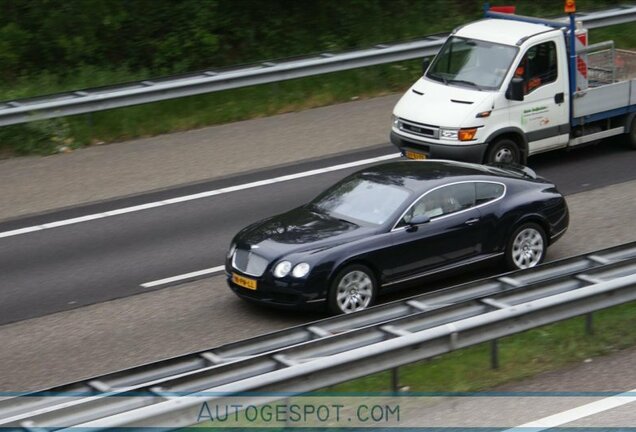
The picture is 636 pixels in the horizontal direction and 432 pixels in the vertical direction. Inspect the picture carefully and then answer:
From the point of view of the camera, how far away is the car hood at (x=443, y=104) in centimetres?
1691

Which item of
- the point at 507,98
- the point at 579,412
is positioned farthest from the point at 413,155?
the point at 579,412

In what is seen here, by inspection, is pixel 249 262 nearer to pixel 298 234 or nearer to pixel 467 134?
pixel 298 234

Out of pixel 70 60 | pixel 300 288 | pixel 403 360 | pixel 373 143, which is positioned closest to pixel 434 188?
pixel 300 288

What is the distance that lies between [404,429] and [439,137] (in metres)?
8.31

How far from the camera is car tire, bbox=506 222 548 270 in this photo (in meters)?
13.7

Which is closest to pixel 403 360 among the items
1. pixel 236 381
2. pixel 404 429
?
pixel 404 429

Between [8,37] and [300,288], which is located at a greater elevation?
[8,37]

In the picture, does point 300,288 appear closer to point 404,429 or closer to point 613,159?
point 404,429

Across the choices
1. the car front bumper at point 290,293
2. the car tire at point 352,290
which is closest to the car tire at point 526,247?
the car tire at point 352,290

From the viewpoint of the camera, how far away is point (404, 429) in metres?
9.20

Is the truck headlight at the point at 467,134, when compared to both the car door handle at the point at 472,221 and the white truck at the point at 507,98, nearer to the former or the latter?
the white truck at the point at 507,98

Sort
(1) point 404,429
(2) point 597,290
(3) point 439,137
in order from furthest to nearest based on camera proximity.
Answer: (3) point 439,137 → (2) point 597,290 → (1) point 404,429

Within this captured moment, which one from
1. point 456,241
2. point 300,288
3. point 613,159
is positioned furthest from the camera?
point 613,159

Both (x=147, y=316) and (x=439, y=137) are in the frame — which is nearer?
(x=147, y=316)
